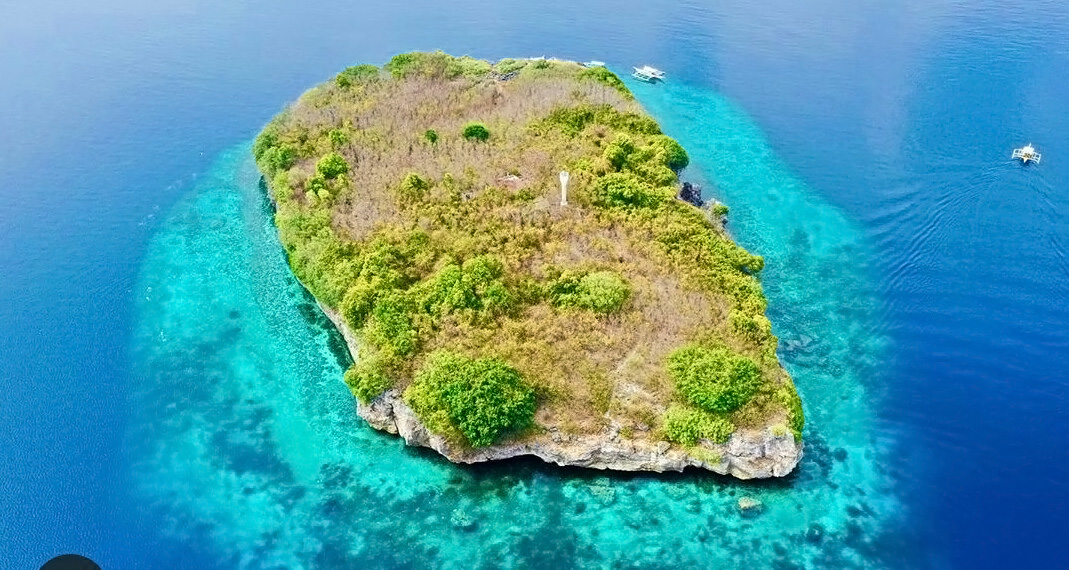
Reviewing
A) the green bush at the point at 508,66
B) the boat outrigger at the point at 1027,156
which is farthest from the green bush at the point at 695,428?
the green bush at the point at 508,66

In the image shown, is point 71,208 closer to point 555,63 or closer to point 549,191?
point 549,191

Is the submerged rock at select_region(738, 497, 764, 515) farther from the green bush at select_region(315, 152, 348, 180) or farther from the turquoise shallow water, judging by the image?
the green bush at select_region(315, 152, 348, 180)

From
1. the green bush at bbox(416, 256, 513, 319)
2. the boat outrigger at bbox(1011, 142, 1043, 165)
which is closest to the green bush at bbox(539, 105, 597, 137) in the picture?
the green bush at bbox(416, 256, 513, 319)

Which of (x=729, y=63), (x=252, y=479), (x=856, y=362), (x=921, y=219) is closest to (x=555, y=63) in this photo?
(x=729, y=63)

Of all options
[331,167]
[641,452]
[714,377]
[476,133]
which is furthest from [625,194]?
[331,167]

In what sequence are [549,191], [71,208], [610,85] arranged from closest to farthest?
[549,191] < [71,208] < [610,85]

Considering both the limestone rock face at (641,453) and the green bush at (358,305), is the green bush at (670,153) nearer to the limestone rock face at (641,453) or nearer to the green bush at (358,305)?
the green bush at (358,305)

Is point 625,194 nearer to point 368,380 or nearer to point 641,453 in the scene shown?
point 641,453
